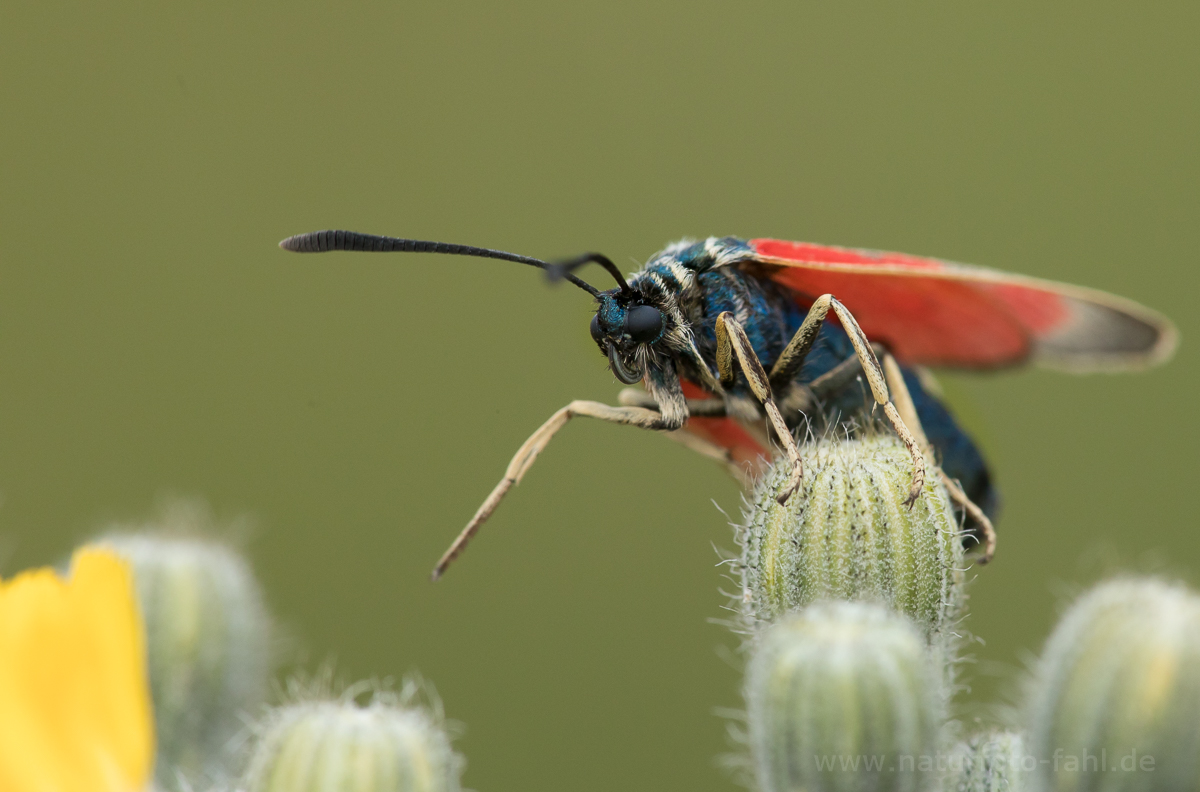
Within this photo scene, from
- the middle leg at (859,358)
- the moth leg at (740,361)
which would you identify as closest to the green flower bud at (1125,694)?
the middle leg at (859,358)

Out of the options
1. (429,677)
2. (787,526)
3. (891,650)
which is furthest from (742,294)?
(429,677)

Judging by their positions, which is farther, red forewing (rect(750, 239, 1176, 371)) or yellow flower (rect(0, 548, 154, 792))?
red forewing (rect(750, 239, 1176, 371))

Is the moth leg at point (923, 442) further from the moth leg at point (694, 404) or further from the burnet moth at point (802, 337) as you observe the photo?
the moth leg at point (694, 404)

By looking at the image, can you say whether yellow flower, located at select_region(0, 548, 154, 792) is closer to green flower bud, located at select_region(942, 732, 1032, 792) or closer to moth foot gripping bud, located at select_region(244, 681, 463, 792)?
moth foot gripping bud, located at select_region(244, 681, 463, 792)

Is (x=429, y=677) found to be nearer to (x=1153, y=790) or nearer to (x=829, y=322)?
(x=829, y=322)

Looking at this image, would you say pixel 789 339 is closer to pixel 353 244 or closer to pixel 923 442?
pixel 923 442

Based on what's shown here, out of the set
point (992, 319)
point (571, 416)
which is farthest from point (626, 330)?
point (992, 319)

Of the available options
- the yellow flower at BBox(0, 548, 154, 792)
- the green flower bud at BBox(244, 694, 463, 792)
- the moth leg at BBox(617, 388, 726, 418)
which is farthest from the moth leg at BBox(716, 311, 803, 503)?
the yellow flower at BBox(0, 548, 154, 792)
